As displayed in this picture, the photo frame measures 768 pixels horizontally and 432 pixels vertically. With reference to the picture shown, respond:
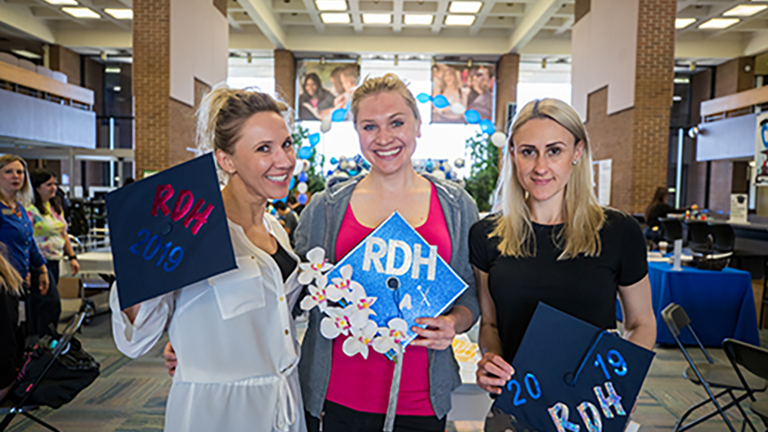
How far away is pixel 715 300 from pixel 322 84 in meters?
14.8

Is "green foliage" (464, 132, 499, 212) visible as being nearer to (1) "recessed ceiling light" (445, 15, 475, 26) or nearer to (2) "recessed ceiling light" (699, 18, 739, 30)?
(1) "recessed ceiling light" (445, 15, 475, 26)

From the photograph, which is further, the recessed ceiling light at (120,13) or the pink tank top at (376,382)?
the recessed ceiling light at (120,13)

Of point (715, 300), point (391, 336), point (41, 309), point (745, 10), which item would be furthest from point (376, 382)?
point (745, 10)

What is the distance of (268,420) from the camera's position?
1.39 m

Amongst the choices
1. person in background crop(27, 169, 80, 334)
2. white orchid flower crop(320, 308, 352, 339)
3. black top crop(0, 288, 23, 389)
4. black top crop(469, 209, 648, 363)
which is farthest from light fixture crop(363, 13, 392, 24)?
white orchid flower crop(320, 308, 352, 339)

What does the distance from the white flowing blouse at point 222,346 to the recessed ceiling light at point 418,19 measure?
14833 mm

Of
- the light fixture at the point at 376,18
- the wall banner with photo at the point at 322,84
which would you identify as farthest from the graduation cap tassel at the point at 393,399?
the wall banner with photo at the point at 322,84

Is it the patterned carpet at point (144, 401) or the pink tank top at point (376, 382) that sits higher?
the pink tank top at point (376, 382)

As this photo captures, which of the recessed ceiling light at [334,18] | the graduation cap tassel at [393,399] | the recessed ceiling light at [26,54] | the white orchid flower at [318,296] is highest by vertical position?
the recessed ceiling light at [334,18]

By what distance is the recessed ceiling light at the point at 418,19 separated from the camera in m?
15.1

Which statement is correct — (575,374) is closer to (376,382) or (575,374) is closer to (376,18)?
(376,382)

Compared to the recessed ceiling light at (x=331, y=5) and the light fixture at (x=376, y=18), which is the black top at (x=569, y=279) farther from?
the light fixture at (x=376, y=18)

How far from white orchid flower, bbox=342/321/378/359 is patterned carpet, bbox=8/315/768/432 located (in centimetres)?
249

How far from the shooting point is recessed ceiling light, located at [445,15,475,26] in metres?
15.2
